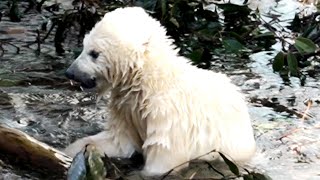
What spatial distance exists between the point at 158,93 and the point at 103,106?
4.15 feet

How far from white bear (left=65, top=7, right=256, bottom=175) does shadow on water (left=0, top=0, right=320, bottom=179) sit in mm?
363

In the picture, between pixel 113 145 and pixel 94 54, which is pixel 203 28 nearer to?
pixel 113 145

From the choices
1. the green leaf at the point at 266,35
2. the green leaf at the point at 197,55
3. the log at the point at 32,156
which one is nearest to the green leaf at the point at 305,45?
the green leaf at the point at 266,35

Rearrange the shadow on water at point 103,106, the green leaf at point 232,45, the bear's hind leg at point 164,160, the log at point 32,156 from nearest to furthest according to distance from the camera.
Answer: the log at point 32,156 → the bear's hind leg at point 164,160 → the shadow on water at point 103,106 → the green leaf at point 232,45

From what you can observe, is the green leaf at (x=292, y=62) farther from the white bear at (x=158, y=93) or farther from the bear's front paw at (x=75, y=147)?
the bear's front paw at (x=75, y=147)

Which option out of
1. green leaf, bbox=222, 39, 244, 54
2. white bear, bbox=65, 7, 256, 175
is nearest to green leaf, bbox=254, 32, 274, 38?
green leaf, bbox=222, 39, 244, 54

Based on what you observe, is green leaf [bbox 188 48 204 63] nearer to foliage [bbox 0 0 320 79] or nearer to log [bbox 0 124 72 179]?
foliage [bbox 0 0 320 79]

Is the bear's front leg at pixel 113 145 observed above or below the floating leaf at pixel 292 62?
below

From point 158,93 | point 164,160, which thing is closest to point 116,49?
point 158,93

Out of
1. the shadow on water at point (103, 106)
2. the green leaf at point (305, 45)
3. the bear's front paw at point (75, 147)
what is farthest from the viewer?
the green leaf at point (305, 45)

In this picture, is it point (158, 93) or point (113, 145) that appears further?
point (113, 145)

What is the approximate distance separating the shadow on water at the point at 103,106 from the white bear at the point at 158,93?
0.36 m

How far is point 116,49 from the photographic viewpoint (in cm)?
490

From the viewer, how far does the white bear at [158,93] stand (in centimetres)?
492
